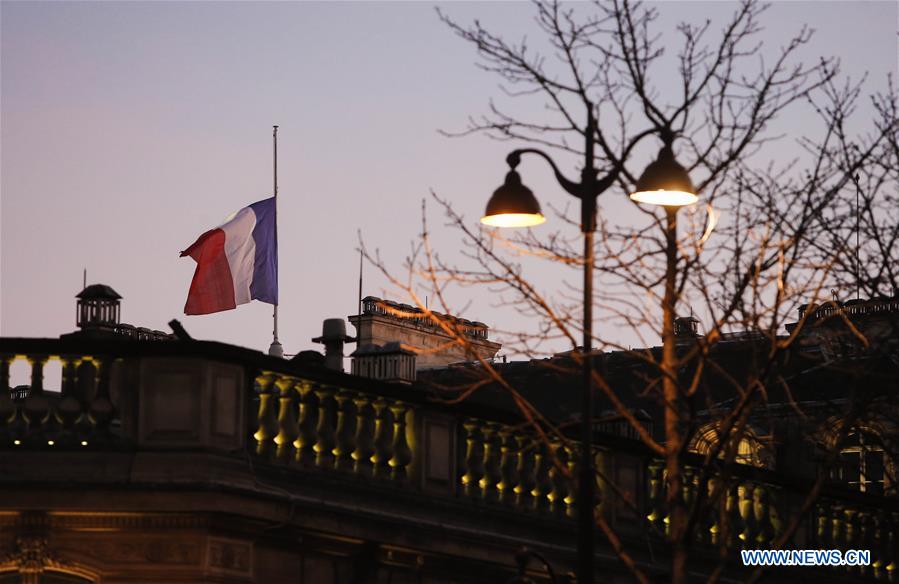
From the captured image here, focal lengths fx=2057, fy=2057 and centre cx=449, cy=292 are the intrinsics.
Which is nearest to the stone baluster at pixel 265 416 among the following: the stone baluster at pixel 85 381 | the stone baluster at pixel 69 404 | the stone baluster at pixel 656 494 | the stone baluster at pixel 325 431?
the stone baluster at pixel 325 431

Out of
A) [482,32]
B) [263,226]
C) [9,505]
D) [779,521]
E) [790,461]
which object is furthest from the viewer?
[790,461]

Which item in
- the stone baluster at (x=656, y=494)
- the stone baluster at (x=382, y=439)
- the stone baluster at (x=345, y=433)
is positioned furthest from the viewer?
the stone baluster at (x=656, y=494)

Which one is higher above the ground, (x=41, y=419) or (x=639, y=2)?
(x=639, y=2)

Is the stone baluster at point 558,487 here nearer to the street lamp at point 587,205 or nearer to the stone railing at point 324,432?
the stone railing at point 324,432

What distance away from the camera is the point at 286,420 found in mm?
17578

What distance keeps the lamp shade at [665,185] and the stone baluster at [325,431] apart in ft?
10.7

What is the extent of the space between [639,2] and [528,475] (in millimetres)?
4770

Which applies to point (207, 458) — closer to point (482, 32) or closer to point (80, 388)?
point (80, 388)

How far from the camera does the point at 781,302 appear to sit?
17938 mm

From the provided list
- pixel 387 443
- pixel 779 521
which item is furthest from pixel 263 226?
pixel 387 443

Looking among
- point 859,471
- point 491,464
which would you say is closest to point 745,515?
point 491,464

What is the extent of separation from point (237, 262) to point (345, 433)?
12.4 meters

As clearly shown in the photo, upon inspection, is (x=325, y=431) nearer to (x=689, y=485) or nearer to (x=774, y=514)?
(x=689, y=485)

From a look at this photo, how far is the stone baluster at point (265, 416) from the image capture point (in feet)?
56.7
